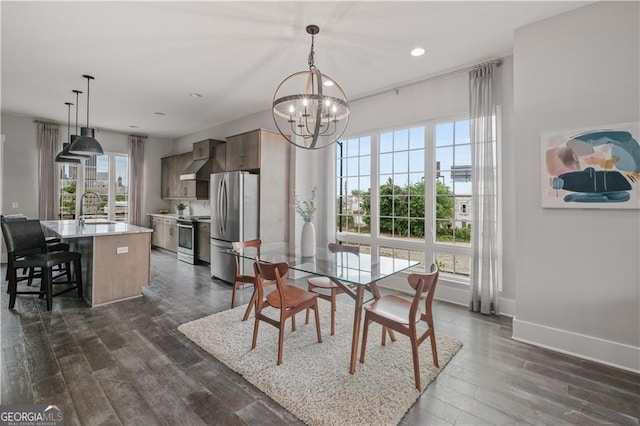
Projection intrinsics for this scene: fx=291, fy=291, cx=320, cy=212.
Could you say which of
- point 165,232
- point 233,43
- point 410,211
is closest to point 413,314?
point 410,211

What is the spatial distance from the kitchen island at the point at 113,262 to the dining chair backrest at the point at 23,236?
0.20m

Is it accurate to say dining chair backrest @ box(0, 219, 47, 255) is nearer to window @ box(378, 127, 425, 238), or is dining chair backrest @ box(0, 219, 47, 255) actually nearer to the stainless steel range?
the stainless steel range

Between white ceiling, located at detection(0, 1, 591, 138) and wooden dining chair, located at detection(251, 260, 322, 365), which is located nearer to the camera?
wooden dining chair, located at detection(251, 260, 322, 365)

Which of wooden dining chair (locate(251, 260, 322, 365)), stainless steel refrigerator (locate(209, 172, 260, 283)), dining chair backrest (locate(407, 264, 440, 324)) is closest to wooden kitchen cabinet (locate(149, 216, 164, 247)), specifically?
stainless steel refrigerator (locate(209, 172, 260, 283))

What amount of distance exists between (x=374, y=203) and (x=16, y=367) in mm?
4099

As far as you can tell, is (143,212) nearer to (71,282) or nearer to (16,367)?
(71,282)

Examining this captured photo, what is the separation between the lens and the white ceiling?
98.1 inches

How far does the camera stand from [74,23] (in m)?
2.70

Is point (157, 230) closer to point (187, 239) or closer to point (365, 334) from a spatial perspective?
point (187, 239)

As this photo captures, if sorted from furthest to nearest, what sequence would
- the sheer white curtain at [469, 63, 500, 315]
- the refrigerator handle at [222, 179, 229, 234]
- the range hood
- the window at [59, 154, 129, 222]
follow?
the window at [59, 154, 129, 222] < the range hood < the refrigerator handle at [222, 179, 229, 234] < the sheer white curtain at [469, 63, 500, 315]

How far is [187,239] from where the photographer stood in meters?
6.05

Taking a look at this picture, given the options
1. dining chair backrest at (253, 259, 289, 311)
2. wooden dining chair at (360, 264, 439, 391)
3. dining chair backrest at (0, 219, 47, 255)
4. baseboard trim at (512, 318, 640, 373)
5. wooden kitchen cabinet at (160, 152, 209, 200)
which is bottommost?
baseboard trim at (512, 318, 640, 373)

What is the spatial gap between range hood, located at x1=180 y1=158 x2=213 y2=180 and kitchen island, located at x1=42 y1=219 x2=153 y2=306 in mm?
2566

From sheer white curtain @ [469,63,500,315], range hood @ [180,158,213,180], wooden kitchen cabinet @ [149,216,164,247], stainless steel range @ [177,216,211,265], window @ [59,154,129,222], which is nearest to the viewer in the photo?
sheer white curtain @ [469,63,500,315]
